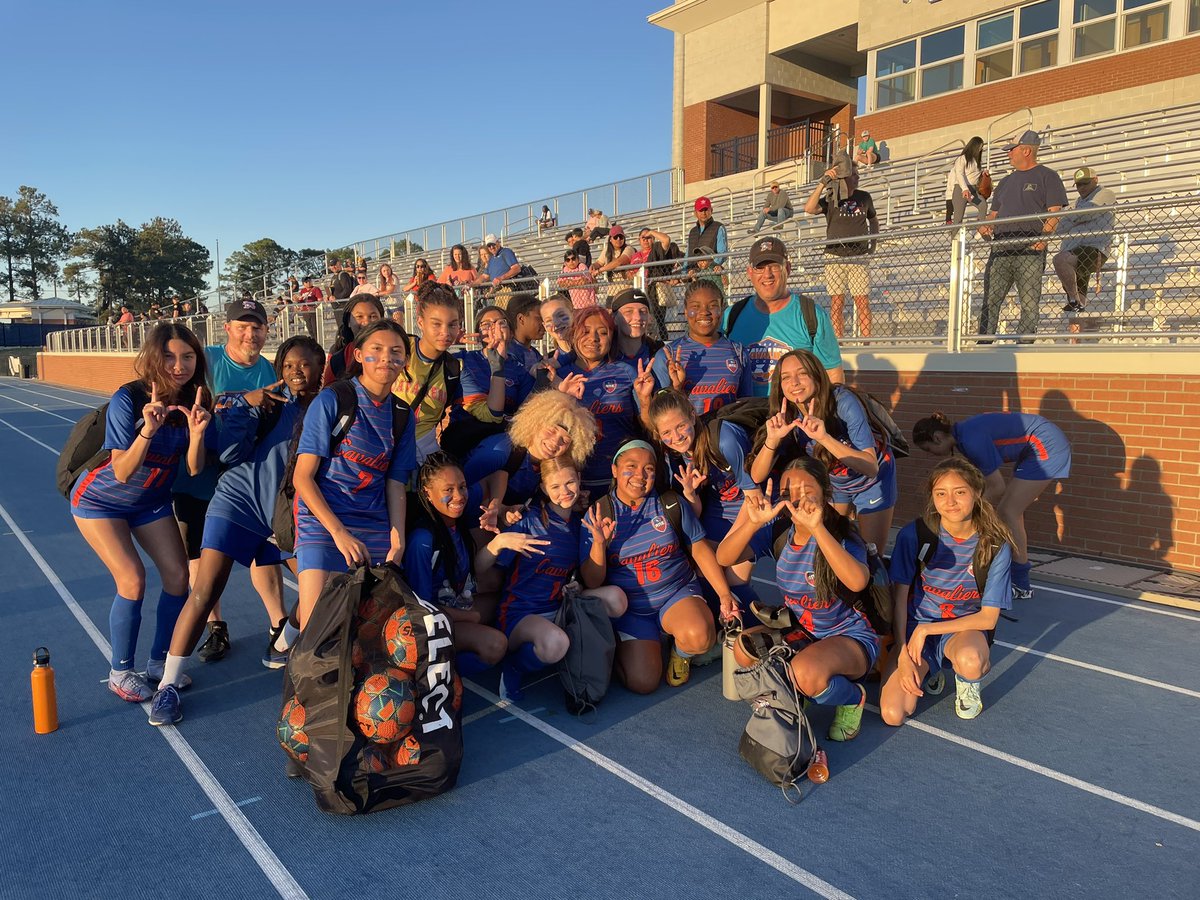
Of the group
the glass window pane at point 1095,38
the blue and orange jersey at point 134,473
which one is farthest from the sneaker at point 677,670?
the glass window pane at point 1095,38

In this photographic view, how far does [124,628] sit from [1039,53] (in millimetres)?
21658

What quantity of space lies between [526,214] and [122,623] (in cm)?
2503

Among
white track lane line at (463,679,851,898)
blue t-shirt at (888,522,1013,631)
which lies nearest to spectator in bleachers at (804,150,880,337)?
blue t-shirt at (888,522,1013,631)

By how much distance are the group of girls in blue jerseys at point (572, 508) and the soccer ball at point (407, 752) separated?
89 centimetres

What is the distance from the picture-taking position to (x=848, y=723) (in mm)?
4109

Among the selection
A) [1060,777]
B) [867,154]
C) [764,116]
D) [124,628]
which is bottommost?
[1060,777]

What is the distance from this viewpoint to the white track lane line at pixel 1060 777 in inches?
134

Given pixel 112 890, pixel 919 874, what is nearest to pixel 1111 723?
pixel 919 874

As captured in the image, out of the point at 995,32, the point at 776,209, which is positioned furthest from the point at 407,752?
the point at 995,32

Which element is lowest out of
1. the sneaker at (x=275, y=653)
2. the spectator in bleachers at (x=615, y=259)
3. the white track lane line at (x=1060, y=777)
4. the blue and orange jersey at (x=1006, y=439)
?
the white track lane line at (x=1060, y=777)

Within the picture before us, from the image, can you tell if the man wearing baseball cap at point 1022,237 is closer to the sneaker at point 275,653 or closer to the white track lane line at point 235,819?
the sneaker at point 275,653

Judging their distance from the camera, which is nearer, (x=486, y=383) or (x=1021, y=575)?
(x=486, y=383)

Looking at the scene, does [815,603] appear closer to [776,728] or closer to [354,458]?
[776,728]

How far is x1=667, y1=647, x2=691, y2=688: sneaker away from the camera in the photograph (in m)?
4.77
